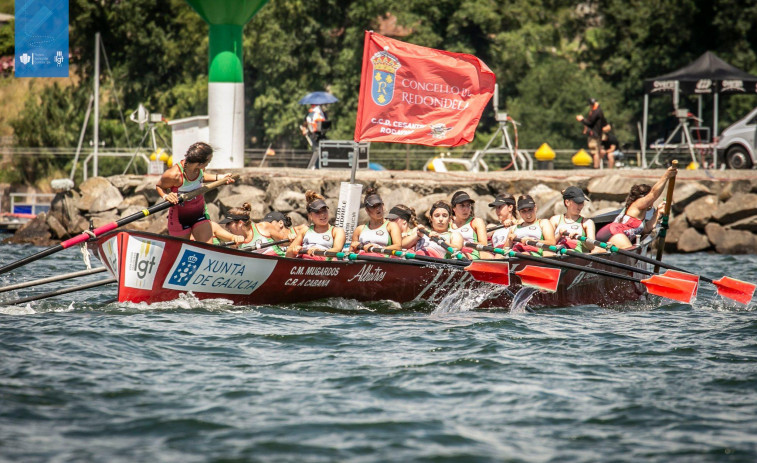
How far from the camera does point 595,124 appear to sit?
22859mm

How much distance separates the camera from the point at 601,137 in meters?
23.2

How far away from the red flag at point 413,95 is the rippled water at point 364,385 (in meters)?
2.76

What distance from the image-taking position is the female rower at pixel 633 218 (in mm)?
12305

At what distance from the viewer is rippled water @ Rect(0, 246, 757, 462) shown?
604 centimetres

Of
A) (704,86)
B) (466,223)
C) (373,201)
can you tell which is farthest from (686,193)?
(373,201)

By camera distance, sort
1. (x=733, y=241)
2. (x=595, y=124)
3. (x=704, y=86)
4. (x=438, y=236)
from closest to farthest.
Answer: (x=438, y=236) → (x=733, y=241) → (x=595, y=124) → (x=704, y=86)

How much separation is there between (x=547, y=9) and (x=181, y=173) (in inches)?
1048

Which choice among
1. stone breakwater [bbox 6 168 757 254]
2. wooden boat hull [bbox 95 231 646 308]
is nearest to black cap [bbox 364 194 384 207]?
wooden boat hull [bbox 95 231 646 308]

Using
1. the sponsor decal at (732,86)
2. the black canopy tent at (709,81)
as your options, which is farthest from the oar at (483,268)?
the sponsor decal at (732,86)

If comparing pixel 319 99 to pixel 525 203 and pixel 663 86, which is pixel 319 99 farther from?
pixel 525 203

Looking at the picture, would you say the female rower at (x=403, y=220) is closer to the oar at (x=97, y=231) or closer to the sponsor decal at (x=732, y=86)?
the oar at (x=97, y=231)

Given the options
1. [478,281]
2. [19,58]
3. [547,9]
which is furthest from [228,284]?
[547,9]

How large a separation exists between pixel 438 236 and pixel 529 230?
148 cm

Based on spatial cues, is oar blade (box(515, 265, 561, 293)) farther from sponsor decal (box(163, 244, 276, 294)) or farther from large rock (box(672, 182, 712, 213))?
large rock (box(672, 182, 712, 213))
